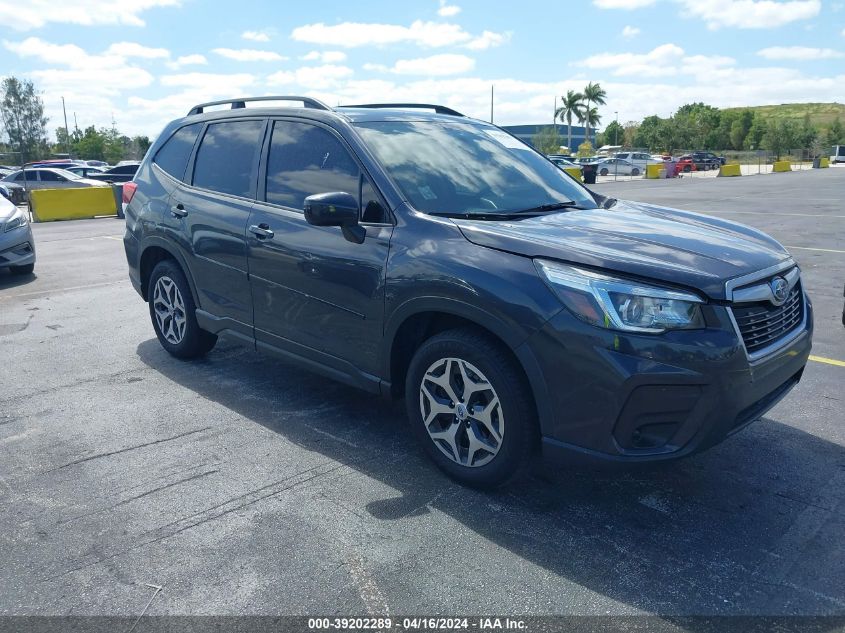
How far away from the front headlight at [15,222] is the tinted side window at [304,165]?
6.33m

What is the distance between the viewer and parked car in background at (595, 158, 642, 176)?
162 ft

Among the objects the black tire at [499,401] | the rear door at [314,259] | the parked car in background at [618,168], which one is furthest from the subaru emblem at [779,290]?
the parked car in background at [618,168]

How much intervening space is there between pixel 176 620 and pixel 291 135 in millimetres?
2878

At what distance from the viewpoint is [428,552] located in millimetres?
2988

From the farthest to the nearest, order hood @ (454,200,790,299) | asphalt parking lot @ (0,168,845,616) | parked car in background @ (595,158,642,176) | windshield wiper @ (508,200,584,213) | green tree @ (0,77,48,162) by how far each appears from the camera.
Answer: green tree @ (0,77,48,162) → parked car in background @ (595,158,642,176) → windshield wiper @ (508,200,584,213) → hood @ (454,200,790,299) → asphalt parking lot @ (0,168,845,616)

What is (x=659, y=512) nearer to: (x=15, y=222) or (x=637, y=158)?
(x=15, y=222)

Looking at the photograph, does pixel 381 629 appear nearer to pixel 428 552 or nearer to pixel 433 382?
pixel 428 552

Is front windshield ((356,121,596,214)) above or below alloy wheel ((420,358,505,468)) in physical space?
above

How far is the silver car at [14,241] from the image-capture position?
9.03 metres

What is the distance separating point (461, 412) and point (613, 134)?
135 metres

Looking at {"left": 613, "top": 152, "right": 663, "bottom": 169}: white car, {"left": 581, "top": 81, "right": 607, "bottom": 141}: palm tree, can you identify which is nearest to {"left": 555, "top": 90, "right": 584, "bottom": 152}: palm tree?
{"left": 581, "top": 81, "right": 607, "bottom": 141}: palm tree

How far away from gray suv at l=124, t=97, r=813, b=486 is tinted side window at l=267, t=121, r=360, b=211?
1 centimetres

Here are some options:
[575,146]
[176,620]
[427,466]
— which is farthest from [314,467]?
[575,146]

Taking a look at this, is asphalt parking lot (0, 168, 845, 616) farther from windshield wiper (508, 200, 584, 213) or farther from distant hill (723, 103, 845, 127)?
distant hill (723, 103, 845, 127)
